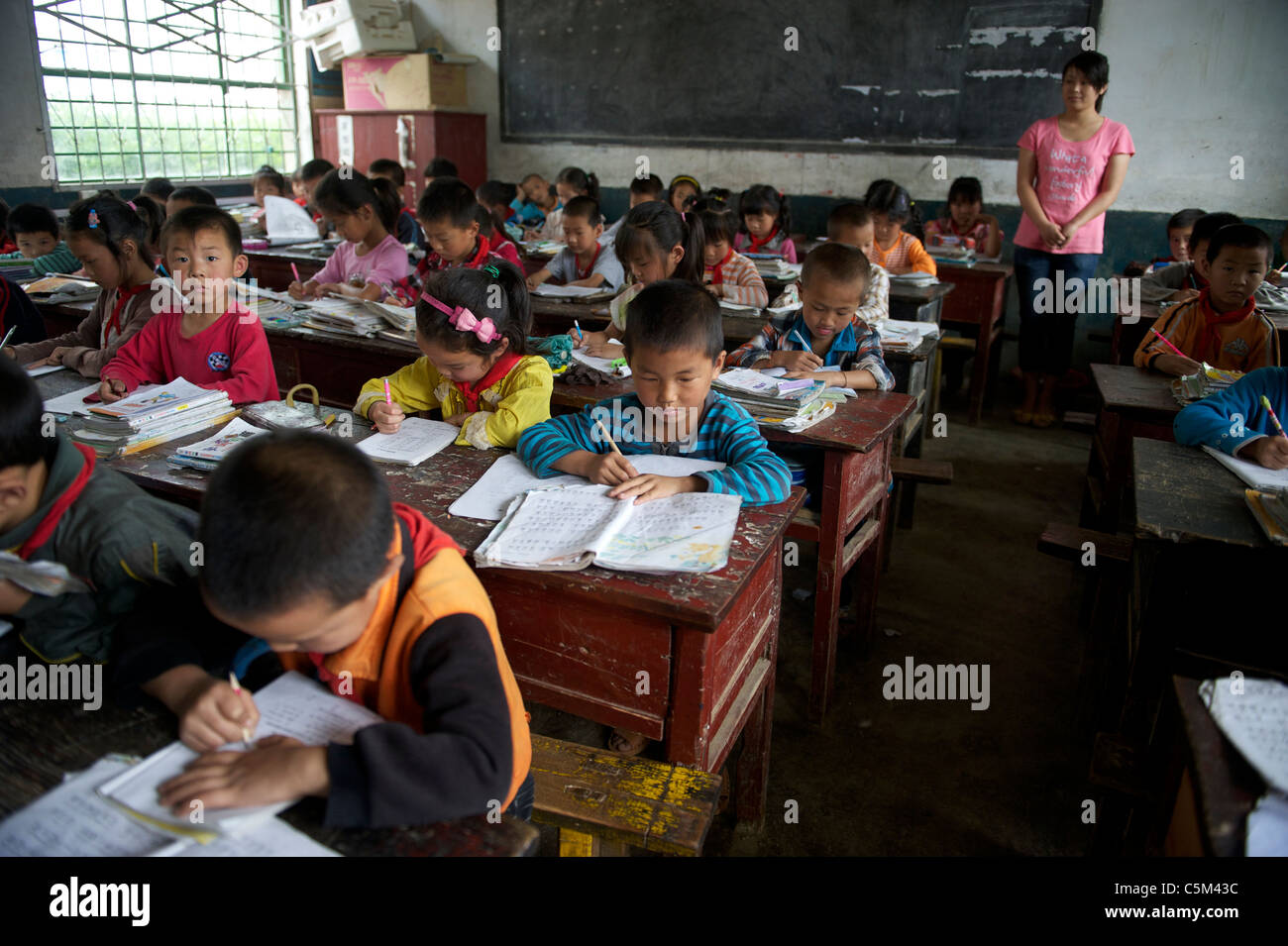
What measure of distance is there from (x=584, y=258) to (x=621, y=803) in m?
3.29

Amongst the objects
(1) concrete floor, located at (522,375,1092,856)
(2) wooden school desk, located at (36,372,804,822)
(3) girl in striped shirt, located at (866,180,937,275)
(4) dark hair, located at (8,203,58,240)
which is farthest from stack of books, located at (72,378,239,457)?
(3) girl in striped shirt, located at (866,180,937,275)

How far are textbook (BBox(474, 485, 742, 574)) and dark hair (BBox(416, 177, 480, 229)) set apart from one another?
2.02 m

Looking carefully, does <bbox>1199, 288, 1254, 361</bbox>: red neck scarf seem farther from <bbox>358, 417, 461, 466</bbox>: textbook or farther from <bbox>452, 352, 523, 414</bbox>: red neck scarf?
<bbox>358, 417, 461, 466</bbox>: textbook

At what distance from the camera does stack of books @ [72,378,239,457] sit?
181cm

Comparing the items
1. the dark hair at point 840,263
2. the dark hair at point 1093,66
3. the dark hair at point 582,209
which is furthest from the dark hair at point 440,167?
Answer: the dark hair at point 840,263

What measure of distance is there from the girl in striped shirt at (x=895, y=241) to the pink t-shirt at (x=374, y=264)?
2243 mm

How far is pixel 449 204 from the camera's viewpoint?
3.22 m

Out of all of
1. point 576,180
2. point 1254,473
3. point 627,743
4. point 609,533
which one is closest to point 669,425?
point 609,533

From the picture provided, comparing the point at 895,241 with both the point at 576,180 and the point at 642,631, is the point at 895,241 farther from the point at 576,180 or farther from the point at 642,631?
the point at 642,631

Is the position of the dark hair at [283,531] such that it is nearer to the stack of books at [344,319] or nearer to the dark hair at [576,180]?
the stack of books at [344,319]

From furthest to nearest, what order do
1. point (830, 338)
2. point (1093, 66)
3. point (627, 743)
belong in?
point (1093, 66) → point (830, 338) → point (627, 743)

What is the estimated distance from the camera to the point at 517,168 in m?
7.81

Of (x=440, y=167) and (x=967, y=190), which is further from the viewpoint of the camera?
(x=440, y=167)
